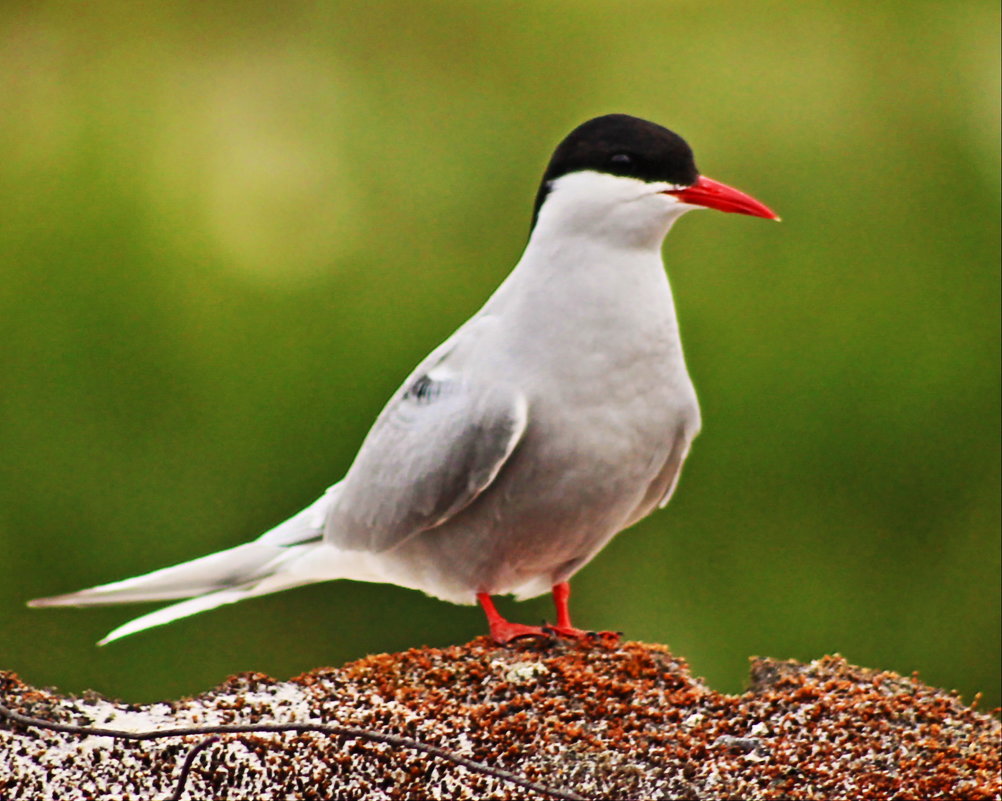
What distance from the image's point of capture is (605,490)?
114 inches

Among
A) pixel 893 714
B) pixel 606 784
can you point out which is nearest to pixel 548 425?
pixel 606 784

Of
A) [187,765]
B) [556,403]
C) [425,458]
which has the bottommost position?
[187,765]

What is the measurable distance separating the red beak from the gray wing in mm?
593

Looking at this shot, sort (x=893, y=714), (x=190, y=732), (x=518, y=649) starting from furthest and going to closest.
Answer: (x=518, y=649) < (x=893, y=714) < (x=190, y=732)

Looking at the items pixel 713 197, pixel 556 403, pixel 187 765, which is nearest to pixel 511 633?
pixel 556 403

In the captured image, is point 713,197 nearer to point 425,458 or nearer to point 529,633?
point 425,458

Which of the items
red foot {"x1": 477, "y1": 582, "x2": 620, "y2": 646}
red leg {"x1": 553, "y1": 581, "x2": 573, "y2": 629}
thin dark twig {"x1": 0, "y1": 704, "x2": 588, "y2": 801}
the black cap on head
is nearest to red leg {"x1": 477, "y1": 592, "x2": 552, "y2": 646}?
red foot {"x1": 477, "y1": 582, "x2": 620, "y2": 646}

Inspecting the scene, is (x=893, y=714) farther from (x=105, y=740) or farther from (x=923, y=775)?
(x=105, y=740)

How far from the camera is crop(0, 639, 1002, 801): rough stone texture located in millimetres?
2414

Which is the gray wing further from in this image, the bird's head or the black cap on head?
the black cap on head

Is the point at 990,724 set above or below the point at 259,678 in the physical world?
below

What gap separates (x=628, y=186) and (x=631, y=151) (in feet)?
0.26

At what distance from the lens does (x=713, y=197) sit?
285 cm

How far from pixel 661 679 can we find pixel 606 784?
0.45 meters
